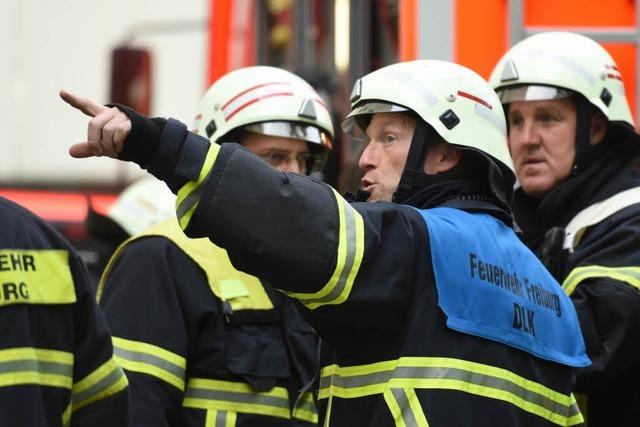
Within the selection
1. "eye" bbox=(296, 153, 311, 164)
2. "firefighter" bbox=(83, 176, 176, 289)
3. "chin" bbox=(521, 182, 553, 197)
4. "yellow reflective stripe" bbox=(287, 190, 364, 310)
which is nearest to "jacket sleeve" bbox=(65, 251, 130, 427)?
"yellow reflective stripe" bbox=(287, 190, 364, 310)

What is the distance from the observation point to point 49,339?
10.5ft

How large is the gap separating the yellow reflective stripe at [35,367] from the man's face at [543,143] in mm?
2059

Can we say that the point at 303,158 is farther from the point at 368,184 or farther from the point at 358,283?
the point at 358,283

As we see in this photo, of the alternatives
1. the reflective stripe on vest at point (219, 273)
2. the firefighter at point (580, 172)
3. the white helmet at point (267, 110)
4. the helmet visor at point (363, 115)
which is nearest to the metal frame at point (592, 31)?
the firefighter at point (580, 172)

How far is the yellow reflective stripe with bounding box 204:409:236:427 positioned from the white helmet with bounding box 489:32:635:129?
4.97 feet

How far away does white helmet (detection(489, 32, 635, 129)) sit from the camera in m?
4.82

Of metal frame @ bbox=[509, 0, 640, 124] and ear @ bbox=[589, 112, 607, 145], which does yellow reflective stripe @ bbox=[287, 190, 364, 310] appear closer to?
ear @ bbox=[589, 112, 607, 145]

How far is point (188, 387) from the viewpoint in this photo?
→ 4.07 meters

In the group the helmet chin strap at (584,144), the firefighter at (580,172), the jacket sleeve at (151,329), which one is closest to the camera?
the jacket sleeve at (151,329)

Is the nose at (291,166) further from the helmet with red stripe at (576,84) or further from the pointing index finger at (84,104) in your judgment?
the pointing index finger at (84,104)

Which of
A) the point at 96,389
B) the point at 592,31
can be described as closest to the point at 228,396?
the point at 96,389

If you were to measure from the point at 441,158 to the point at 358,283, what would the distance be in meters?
0.59

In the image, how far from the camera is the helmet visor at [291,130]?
454cm

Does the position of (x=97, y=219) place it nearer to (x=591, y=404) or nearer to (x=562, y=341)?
(x=591, y=404)
